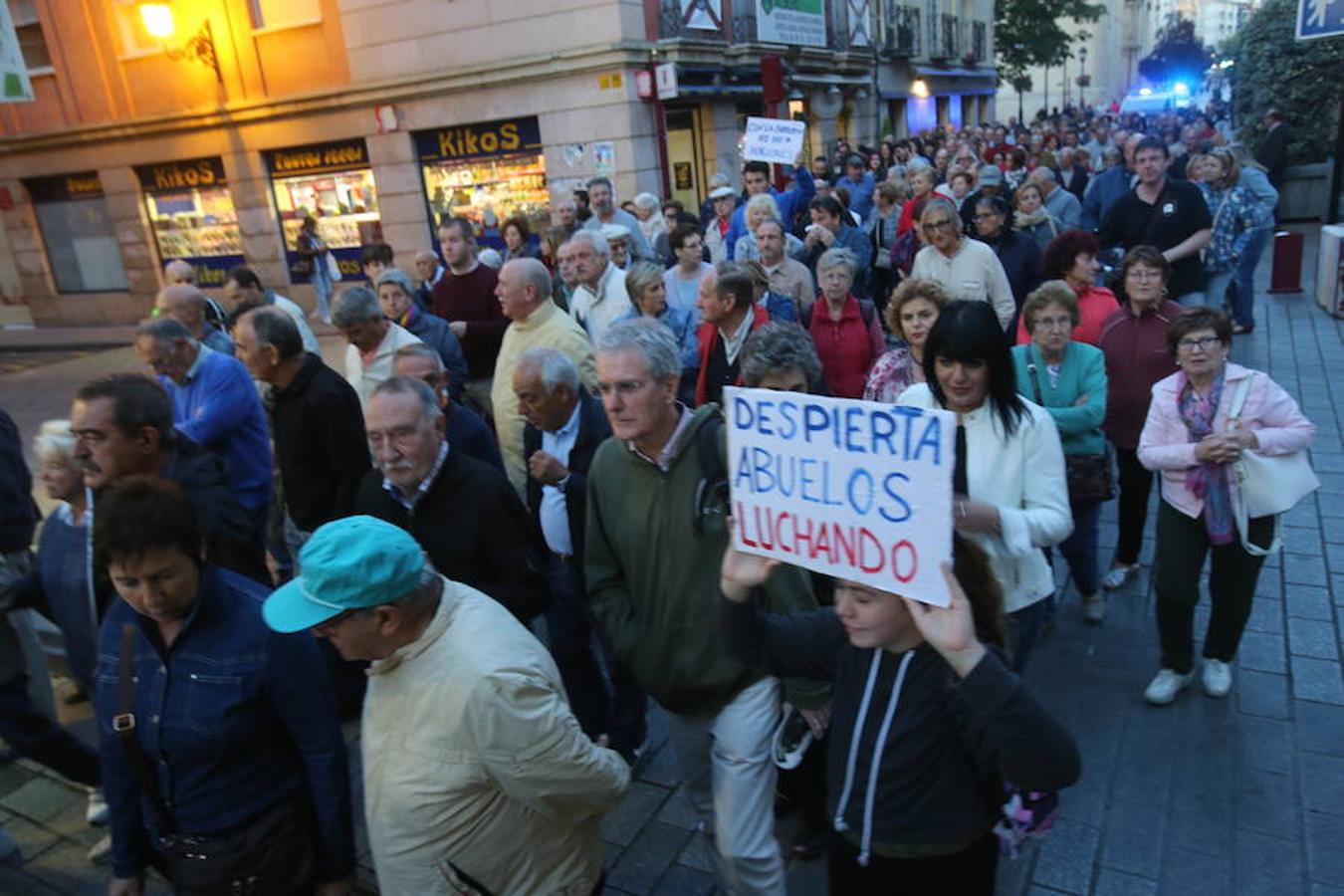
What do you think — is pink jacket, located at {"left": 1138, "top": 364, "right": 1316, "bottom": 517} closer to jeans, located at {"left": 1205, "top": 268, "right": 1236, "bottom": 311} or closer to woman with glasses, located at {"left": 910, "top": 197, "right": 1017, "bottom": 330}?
woman with glasses, located at {"left": 910, "top": 197, "right": 1017, "bottom": 330}

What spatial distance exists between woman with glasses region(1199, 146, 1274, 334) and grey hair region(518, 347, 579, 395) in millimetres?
6316

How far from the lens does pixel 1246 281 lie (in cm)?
964

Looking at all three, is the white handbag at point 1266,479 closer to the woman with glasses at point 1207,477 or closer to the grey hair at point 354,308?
the woman with glasses at point 1207,477

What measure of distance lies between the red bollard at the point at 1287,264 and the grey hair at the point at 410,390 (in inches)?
497

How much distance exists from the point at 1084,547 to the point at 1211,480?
0.94 meters

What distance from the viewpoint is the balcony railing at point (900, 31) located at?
89.8ft

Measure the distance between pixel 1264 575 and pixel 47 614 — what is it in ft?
19.9

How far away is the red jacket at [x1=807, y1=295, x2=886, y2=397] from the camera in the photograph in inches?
214

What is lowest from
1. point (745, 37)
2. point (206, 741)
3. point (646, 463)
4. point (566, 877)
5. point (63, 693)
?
point (63, 693)

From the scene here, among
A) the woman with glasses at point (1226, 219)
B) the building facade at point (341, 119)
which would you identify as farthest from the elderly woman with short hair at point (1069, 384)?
the building facade at point (341, 119)

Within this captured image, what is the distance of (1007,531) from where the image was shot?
287 centimetres

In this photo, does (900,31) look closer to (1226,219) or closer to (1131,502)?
(1226,219)

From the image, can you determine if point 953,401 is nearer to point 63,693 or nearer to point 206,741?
point 206,741

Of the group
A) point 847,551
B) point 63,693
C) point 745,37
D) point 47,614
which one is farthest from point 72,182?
point 847,551
